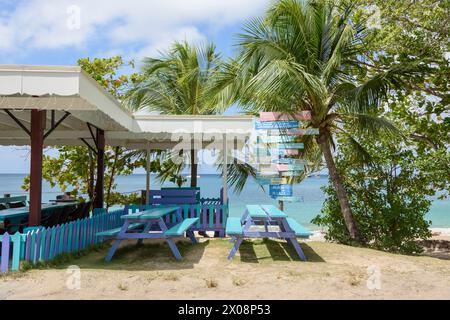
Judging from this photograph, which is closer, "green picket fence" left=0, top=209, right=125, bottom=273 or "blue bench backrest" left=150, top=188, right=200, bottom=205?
"green picket fence" left=0, top=209, right=125, bottom=273

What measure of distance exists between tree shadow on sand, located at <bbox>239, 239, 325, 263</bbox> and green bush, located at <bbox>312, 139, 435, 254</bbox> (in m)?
2.34

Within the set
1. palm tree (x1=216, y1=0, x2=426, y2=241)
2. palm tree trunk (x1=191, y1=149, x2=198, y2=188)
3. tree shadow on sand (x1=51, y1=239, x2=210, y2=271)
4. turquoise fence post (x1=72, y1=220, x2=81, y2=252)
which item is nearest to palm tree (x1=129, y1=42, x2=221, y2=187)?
palm tree trunk (x1=191, y1=149, x2=198, y2=188)

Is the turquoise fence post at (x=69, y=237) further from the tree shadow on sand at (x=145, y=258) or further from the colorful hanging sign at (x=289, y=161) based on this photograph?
the colorful hanging sign at (x=289, y=161)

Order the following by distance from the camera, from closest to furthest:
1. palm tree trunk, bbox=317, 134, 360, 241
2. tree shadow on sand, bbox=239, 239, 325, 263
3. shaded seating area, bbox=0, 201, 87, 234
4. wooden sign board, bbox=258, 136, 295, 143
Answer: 1. tree shadow on sand, bbox=239, 239, 325, 263
2. shaded seating area, bbox=0, 201, 87, 234
3. palm tree trunk, bbox=317, 134, 360, 241
4. wooden sign board, bbox=258, 136, 295, 143

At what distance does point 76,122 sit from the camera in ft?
29.8

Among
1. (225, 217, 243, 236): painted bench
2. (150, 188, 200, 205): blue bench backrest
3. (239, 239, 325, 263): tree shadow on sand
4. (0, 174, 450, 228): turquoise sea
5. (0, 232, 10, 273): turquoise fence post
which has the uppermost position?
(150, 188, 200, 205): blue bench backrest

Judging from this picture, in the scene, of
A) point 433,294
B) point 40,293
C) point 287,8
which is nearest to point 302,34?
point 287,8

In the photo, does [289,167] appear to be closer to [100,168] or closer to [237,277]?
[100,168]

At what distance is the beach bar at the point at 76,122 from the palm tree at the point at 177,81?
3.07 meters

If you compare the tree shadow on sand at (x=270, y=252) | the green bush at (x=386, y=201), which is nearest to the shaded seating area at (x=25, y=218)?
the tree shadow on sand at (x=270, y=252)

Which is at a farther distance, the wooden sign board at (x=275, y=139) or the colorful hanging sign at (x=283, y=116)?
the wooden sign board at (x=275, y=139)

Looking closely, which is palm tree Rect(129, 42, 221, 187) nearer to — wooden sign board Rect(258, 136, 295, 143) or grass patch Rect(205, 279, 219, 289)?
wooden sign board Rect(258, 136, 295, 143)

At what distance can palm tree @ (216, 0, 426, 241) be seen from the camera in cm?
891

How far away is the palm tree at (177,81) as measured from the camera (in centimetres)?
1424
